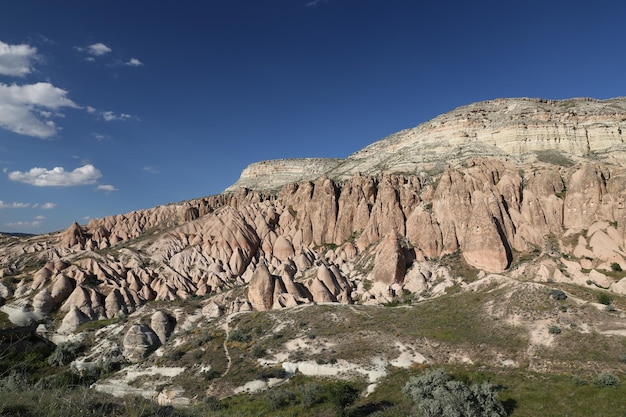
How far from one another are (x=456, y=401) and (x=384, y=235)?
154 ft

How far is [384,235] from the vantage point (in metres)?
67.2

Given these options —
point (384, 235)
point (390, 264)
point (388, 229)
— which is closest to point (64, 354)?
point (390, 264)

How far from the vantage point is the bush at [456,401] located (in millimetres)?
20562

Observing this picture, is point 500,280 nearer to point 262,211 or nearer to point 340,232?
point 340,232

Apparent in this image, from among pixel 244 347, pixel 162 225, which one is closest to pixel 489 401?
pixel 244 347

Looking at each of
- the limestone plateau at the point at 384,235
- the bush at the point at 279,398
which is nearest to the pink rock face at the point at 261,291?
the limestone plateau at the point at 384,235

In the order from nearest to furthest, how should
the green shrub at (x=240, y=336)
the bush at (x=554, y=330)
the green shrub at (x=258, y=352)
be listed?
1. the bush at (x=554, y=330)
2. the green shrub at (x=258, y=352)
3. the green shrub at (x=240, y=336)

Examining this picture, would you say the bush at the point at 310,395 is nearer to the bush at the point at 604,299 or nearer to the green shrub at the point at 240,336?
the green shrub at the point at 240,336

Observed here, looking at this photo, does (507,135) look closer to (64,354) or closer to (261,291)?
(261,291)

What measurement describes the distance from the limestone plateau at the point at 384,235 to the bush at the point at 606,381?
2153 centimetres

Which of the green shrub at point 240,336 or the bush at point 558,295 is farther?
the green shrub at point 240,336

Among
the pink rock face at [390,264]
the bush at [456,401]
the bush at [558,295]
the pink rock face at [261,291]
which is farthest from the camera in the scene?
the pink rock face at [390,264]

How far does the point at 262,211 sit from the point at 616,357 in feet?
→ 231

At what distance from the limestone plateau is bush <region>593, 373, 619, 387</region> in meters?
21.5
